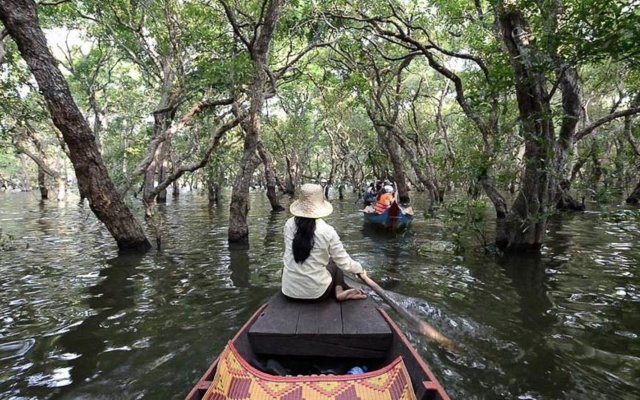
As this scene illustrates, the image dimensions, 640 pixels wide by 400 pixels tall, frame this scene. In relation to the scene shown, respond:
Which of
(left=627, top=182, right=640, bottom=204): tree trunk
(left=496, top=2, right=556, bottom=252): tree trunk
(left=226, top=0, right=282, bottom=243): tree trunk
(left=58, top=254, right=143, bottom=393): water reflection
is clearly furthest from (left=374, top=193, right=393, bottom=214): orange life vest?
(left=627, top=182, right=640, bottom=204): tree trunk

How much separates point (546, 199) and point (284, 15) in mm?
8932

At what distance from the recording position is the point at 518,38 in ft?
23.9

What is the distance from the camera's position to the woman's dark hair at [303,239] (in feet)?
13.6

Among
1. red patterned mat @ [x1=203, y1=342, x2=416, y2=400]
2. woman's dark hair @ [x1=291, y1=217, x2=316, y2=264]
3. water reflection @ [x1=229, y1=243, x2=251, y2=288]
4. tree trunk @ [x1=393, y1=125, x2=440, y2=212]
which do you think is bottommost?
water reflection @ [x1=229, y1=243, x2=251, y2=288]

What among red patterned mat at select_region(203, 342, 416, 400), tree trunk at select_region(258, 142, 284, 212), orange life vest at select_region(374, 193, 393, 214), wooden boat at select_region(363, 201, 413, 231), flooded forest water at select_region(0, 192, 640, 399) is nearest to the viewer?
red patterned mat at select_region(203, 342, 416, 400)

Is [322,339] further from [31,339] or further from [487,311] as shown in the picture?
[31,339]

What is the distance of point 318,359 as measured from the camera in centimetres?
358

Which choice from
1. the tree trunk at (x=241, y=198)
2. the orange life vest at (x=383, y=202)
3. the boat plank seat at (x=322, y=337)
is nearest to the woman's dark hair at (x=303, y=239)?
the boat plank seat at (x=322, y=337)

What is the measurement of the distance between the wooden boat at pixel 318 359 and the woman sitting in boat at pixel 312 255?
0.37 ft

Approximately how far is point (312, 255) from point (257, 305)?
2379 millimetres

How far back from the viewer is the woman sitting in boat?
4.17 metres

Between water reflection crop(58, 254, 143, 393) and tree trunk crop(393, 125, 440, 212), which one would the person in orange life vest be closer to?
tree trunk crop(393, 125, 440, 212)

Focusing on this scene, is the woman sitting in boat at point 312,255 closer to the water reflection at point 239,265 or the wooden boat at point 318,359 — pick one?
the wooden boat at point 318,359

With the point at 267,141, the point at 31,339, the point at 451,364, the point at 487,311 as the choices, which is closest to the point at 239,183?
the point at 31,339
